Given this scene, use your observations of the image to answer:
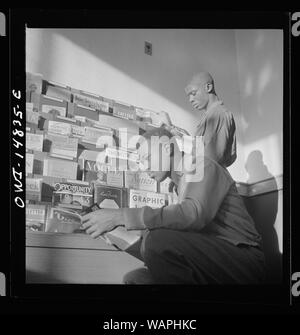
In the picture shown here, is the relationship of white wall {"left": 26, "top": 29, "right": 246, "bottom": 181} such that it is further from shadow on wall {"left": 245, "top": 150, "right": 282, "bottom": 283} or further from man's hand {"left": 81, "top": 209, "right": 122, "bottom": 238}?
man's hand {"left": 81, "top": 209, "right": 122, "bottom": 238}

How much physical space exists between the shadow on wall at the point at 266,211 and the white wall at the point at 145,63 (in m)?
0.07

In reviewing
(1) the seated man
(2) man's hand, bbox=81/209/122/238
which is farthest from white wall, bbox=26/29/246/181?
(2) man's hand, bbox=81/209/122/238

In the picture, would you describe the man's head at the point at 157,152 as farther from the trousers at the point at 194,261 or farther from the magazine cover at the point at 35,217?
the magazine cover at the point at 35,217

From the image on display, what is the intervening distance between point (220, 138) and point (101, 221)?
79 cm

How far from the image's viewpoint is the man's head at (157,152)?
8.90 feet

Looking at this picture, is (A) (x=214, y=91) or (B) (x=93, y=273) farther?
(A) (x=214, y=91)

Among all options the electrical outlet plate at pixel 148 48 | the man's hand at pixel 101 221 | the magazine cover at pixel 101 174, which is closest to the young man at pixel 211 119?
the electrical outlet plate at pixel 148 48

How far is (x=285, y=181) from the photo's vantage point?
2.71 metres

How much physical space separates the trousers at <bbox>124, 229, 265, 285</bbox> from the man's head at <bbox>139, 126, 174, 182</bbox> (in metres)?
0.32

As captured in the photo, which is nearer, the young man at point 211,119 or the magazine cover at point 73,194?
the magazine cover at point 73,194

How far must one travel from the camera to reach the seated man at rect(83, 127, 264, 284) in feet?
8.63
